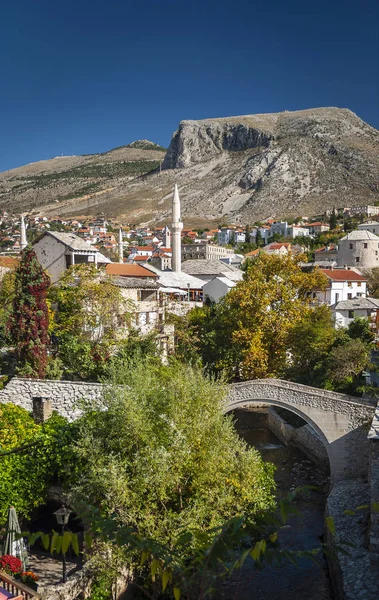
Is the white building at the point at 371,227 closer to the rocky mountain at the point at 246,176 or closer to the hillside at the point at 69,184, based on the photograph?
the rocky mountain at the point at 246,176

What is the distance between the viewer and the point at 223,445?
11.7 metres

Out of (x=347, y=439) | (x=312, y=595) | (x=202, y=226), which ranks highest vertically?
(x=202, y=226)

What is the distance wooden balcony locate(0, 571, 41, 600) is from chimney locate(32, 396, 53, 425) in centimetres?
588

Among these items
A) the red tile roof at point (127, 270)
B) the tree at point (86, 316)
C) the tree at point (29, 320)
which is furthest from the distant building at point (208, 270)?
the tree at point (29, 320)

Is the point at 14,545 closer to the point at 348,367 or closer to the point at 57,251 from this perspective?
the point at 348,367

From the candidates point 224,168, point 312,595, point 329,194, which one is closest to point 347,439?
point 312,595

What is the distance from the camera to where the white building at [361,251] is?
58.8m

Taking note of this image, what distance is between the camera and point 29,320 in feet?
63.1

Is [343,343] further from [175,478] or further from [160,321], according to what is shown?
[175,478]

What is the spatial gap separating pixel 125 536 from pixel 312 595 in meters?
10.2

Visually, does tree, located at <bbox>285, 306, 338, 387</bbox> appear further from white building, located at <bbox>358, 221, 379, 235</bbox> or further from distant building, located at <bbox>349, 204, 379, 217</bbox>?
distant building, located at <bbox>349, 204, 379, 217</bbox>

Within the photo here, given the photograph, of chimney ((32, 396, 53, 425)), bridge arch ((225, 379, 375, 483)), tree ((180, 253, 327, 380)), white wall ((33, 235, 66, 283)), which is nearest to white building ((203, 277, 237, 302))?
tree ((180, 253, 327, 380))

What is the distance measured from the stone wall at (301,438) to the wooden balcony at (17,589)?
45.1 ft

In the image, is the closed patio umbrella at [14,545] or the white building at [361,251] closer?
the closed patio umbrella at [14,545]
